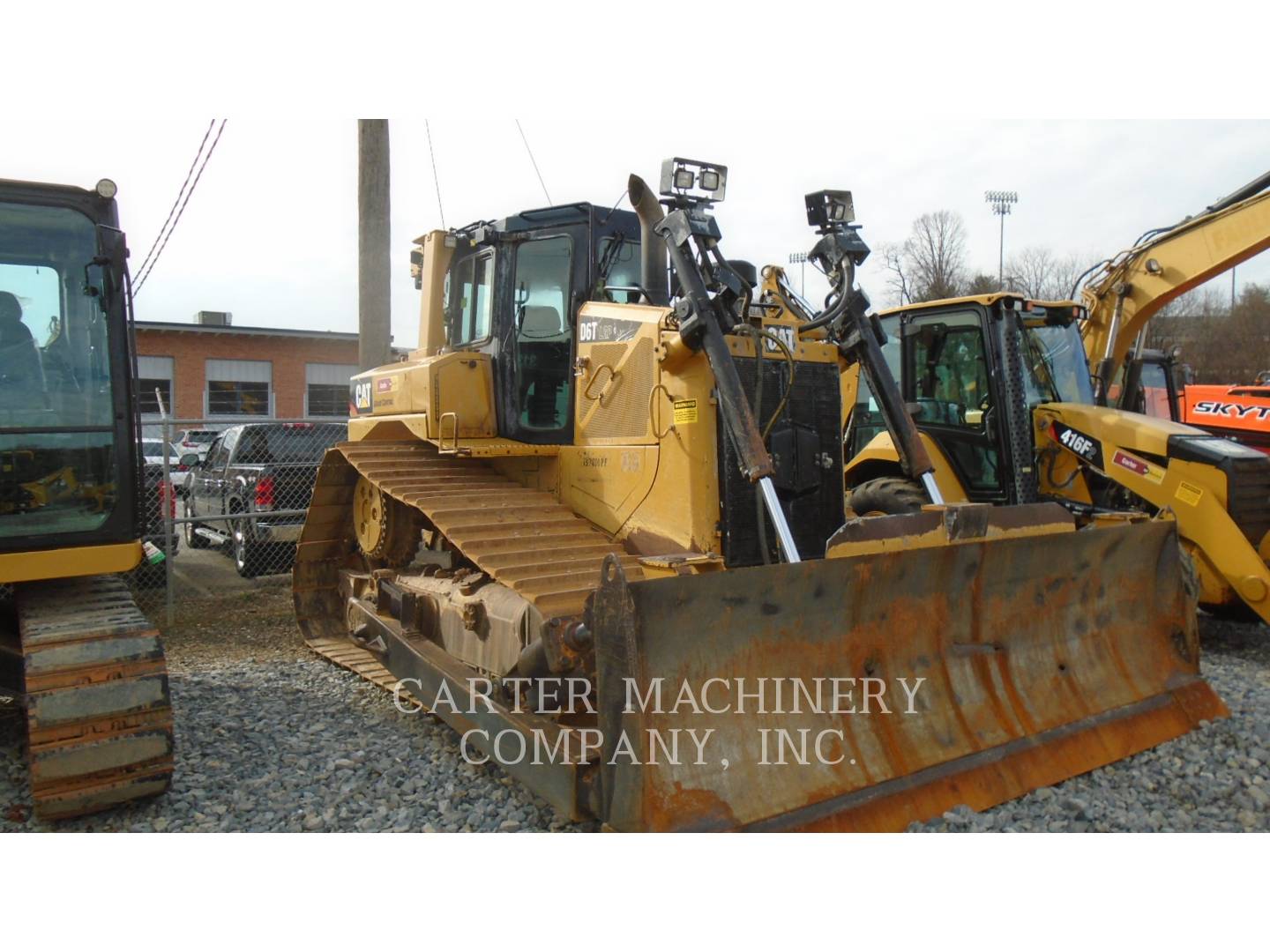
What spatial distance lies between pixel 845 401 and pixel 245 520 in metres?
6.16

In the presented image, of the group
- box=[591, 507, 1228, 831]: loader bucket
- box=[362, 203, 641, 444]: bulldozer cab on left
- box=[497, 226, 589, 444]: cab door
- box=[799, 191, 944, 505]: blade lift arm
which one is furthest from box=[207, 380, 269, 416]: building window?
box=[591, 507, 1228, 831]: loader bucket

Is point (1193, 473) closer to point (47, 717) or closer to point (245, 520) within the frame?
point (47, 717)

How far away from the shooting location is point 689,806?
3.35m

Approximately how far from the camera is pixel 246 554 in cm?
935

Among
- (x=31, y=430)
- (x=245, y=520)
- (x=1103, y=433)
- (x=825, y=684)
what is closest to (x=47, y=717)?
(x=31, y=430)

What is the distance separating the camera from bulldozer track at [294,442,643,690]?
435 cm

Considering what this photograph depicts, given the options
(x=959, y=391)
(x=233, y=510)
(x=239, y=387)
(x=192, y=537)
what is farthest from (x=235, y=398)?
(x=959, y=391)

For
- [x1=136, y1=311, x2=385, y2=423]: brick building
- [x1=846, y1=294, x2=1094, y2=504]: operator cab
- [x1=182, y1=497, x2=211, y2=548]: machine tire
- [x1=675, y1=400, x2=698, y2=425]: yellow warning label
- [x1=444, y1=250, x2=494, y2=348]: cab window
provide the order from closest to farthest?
1. [x1=675, y1=400, x2=698, y2=425]: yellow warning label
2. [x1=444, y1=250, x2=494, y2=348]: cab window
3. [x1=846, y1=294, x2=1094, y2=504]: operator cab
4. [x1=182, y1=497, x2=211, y2=548]: machine tire
5. [x1=136, y1=311, x2=385, y2=423]: brick building

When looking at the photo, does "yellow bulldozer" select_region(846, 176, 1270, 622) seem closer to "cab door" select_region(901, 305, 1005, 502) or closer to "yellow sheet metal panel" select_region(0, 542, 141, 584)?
"cab door" select_region(901, 305, 1005, 502)

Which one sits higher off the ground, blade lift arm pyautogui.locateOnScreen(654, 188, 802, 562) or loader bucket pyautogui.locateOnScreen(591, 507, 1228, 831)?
blade lift arm pyautogui.locateOnScreen(654, 188, 802, 562)

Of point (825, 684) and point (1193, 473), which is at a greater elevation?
point (1193, 473)

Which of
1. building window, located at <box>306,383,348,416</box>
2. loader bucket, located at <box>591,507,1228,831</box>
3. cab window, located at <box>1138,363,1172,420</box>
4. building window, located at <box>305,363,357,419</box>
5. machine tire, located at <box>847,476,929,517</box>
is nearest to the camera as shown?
loader bucket, located at <box>591,507,1228,831</box>

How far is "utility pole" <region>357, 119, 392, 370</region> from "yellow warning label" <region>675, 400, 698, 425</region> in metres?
5.47

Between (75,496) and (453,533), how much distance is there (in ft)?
5.73
